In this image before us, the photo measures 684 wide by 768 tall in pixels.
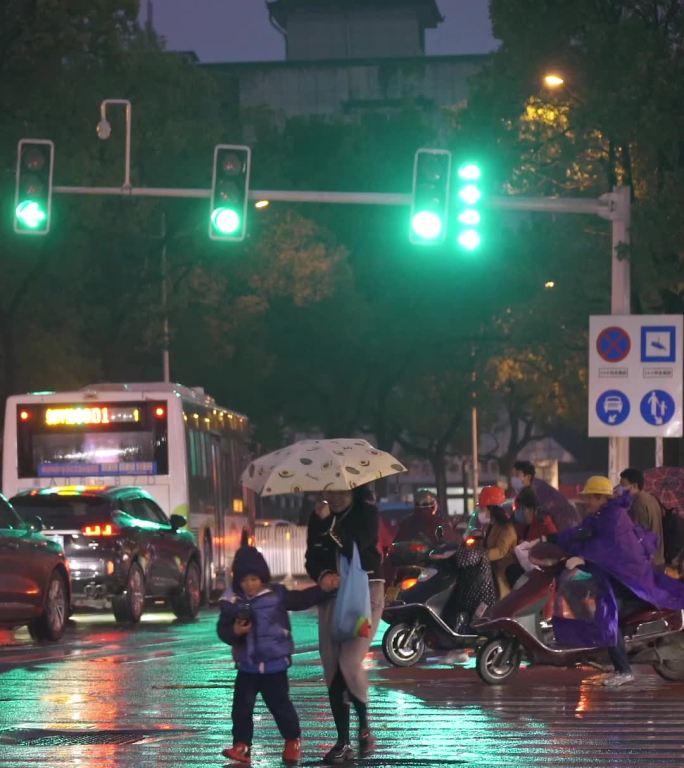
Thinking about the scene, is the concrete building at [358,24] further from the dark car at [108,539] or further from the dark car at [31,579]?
the dark car at [31,579]

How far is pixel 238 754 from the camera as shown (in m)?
11.2

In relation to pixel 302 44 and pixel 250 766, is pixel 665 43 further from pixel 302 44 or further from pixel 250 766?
pixel 302 44

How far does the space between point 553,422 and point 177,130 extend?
3275 cm

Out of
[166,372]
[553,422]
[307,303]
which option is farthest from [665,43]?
[553,422]

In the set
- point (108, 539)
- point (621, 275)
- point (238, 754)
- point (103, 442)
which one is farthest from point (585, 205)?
point (238, 754)

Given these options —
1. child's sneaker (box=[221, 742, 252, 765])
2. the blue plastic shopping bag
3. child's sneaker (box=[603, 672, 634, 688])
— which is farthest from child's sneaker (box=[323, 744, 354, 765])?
child's sneaker (box=[603, 672, 634, 688])

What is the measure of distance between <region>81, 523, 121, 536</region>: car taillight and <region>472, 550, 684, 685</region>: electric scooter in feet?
32.9

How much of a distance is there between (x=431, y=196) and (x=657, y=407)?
13.1 feet

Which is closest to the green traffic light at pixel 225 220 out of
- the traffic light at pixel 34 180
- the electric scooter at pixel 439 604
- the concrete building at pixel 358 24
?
the traffic light at pixel 34 180

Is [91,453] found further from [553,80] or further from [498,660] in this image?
[498,660]

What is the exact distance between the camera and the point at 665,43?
1266 inches

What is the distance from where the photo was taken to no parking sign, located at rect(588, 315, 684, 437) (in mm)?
22203

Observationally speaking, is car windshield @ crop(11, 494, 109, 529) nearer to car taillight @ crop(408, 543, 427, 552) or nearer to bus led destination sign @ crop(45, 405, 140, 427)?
bus led destination sign @ crop(45, 405, 140, 427)

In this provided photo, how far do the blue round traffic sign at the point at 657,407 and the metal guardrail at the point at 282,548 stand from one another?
839 inches
